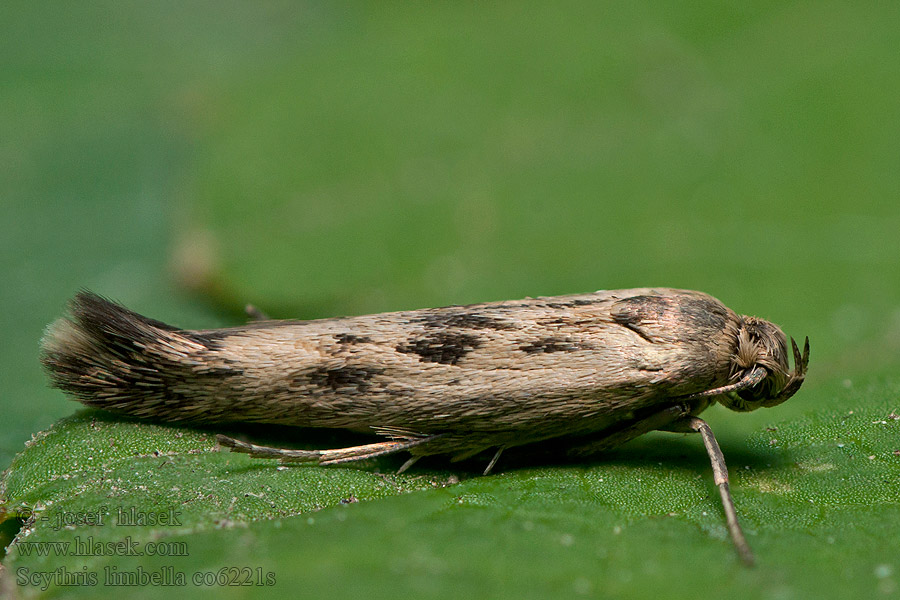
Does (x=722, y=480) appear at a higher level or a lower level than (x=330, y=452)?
lower

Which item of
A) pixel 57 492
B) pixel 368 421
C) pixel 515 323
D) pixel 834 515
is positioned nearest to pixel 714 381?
pixel 834 515

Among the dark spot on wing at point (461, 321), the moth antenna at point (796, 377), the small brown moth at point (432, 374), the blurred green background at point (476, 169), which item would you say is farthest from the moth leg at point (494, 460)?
the blurred green background at point (476, 169)

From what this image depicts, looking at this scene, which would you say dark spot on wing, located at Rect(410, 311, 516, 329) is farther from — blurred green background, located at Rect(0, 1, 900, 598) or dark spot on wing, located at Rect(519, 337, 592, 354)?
blurred green background, located at Rect(0, 1, 900, 598)

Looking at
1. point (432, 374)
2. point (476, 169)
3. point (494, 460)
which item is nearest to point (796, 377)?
point (494, 460)

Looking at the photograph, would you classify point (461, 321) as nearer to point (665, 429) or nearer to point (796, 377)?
point (665, 429)

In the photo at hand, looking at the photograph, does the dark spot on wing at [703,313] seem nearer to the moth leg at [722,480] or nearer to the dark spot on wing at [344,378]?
the moth leg at [722,480]

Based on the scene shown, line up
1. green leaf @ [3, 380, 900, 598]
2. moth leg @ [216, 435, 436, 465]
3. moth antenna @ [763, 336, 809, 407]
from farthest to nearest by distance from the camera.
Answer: moth antenna @ [763, 336, 809, 407], moth leg @ [216, 435, 436, 465], green leaf @ [3, 380, 900, 598]

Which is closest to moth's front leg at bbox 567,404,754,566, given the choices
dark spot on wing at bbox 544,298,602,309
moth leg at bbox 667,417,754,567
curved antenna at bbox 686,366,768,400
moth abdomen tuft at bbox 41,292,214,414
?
moth leg at bbox 667,417,754,567

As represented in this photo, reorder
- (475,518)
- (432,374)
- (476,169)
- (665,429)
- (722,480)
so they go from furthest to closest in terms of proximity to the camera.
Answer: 1. (476,169)
2. (665,429)
3. (432,374)
4. (722,480)
5. (475,518)
